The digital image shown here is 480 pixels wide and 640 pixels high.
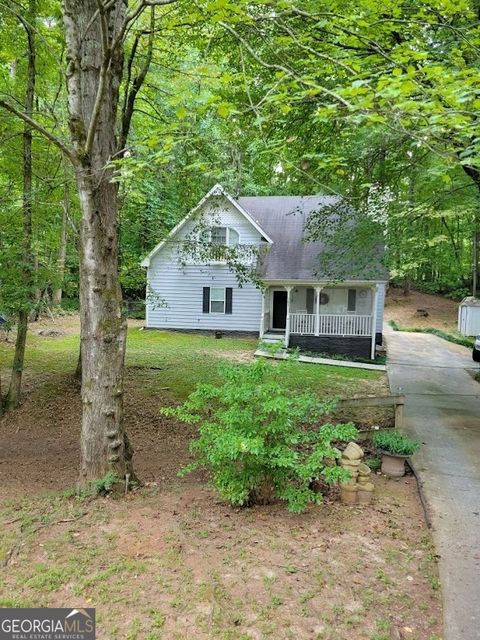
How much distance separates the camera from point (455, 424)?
7.27 meters

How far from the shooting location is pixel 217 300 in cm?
1817

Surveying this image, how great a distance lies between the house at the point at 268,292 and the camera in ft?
52.1

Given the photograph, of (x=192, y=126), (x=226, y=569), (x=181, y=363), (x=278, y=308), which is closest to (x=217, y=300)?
(x=278, y=308)

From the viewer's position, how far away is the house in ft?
52.1

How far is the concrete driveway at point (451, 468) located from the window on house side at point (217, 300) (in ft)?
25.5

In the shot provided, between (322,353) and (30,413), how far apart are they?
399 inches

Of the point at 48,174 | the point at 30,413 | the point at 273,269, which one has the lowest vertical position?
the point at 30,413

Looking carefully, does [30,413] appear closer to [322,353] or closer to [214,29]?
[214,29]

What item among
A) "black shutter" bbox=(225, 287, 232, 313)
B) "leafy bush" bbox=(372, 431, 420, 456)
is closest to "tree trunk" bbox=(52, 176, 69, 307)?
"leafy bush" bbox=(372, 431, 420, 456)

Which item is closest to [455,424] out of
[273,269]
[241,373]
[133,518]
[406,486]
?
[406,486]

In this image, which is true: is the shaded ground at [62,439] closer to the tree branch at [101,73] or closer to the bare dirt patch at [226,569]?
the bare dirt patch at [226,569]

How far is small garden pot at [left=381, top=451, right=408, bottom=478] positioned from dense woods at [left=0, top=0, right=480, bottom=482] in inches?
119

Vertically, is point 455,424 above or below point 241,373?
below

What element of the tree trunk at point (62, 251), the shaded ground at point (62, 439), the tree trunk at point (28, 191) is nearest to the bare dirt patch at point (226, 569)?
the shaded ground at point (62, 439)
